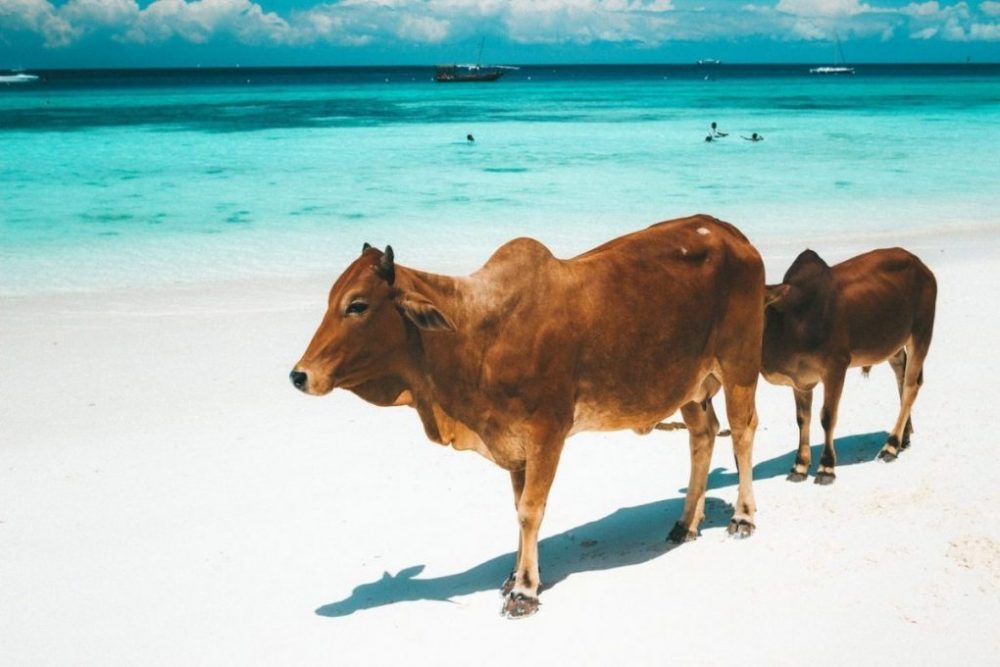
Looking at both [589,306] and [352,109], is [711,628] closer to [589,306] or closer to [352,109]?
[589,306]

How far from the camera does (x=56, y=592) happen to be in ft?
17.9

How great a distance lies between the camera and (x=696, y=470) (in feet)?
18.9

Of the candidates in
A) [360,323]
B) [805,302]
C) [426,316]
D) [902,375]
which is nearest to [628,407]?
[426,316]

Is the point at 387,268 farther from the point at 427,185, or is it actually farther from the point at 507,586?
the point at 427,185

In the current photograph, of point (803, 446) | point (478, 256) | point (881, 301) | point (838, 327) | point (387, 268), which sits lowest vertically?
point (478, 256)

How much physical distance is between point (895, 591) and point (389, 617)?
238cm

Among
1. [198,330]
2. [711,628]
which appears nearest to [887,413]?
[711,628]

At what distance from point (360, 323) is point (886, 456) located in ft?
13.1

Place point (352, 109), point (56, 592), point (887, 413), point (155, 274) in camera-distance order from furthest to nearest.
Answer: point (352, 109)
point (155, 274)
point (887, 413)
point (56, 592)

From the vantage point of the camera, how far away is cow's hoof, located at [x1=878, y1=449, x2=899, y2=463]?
6.88 m

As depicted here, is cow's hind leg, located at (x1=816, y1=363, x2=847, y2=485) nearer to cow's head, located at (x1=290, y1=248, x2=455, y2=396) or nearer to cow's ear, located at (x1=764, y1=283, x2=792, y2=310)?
cow's ear, located at (x1=764, y1=283, x2=792, y2=310)

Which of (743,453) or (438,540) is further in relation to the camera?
(438,540)

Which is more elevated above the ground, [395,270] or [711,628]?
[395,270]

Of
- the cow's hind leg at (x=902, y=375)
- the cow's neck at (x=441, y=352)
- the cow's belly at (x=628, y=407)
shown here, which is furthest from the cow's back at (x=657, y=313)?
the cow's hind leg at (x=902, y=375)
